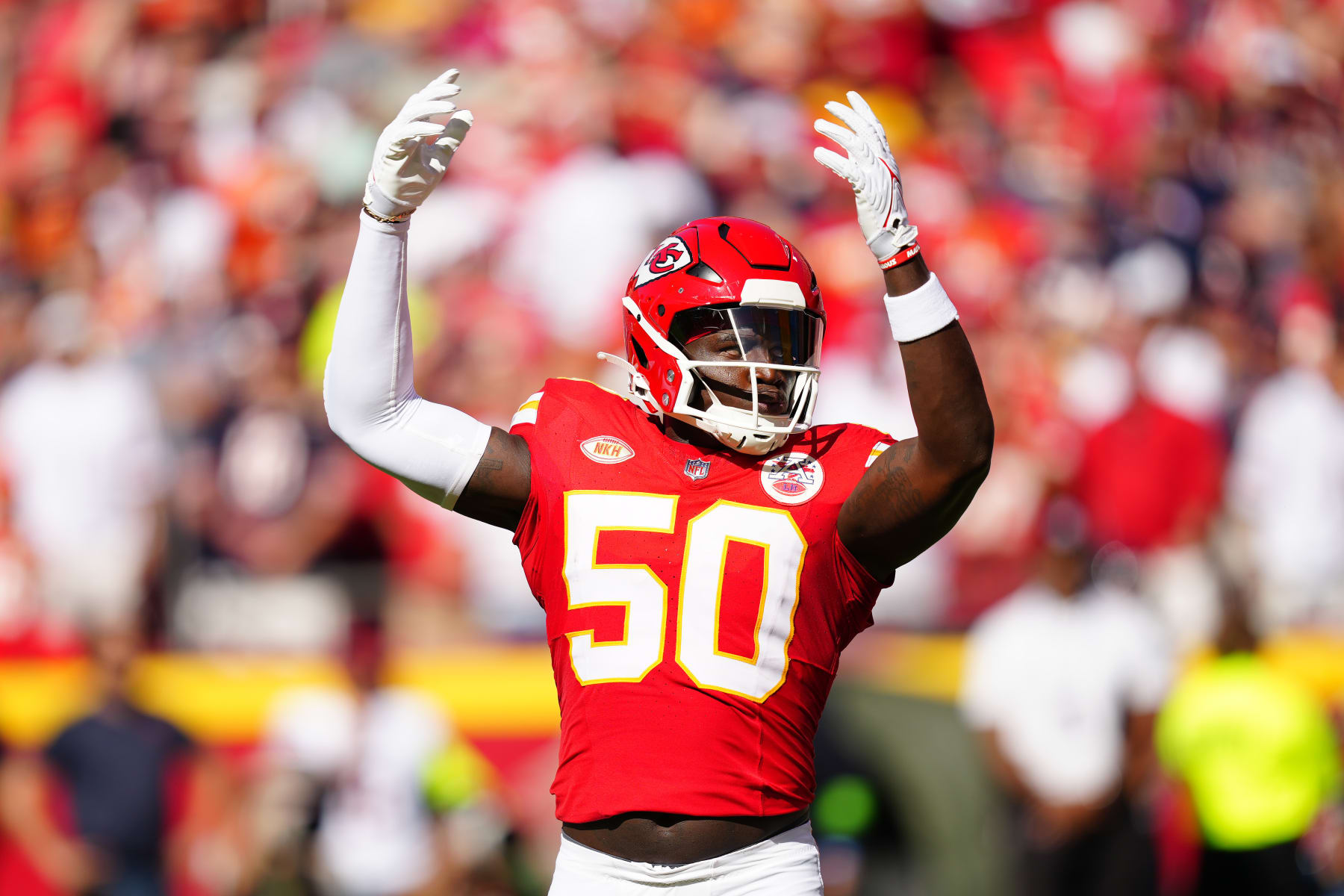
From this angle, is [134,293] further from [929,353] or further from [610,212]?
[929,353]

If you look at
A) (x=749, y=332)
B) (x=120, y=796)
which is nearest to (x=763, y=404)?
(x=749, y=332)

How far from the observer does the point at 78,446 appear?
8.17 m

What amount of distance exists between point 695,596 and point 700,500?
7.8 inches

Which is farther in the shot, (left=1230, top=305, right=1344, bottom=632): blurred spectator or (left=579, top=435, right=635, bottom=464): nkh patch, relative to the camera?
(left=1230, top=305, right=1344, bottom=632): blurred spectator

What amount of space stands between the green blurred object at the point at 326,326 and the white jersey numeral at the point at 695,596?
5.40 metres

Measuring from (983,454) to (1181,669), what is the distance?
197 inches

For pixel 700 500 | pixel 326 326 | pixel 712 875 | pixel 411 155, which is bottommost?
pixel 326 326

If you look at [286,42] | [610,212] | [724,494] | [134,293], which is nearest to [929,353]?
[724,494]

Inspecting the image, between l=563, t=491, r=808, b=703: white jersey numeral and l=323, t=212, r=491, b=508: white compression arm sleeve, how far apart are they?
31cm

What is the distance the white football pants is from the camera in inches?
118

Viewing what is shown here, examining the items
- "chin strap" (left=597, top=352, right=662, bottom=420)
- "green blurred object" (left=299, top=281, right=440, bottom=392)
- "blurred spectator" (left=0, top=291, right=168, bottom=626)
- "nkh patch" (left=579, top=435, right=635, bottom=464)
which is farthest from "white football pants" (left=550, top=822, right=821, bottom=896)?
"green blurred object" (left=299, top=281, right=440, bottom=392)

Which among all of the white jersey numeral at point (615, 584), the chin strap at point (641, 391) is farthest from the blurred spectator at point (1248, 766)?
the white jersey numeral at point (615, 584)

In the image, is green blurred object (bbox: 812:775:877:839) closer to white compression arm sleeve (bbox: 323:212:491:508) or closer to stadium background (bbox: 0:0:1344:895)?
stadium background (bbox: 0:0:1344:895)

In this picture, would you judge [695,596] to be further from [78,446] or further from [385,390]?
[78,446]
